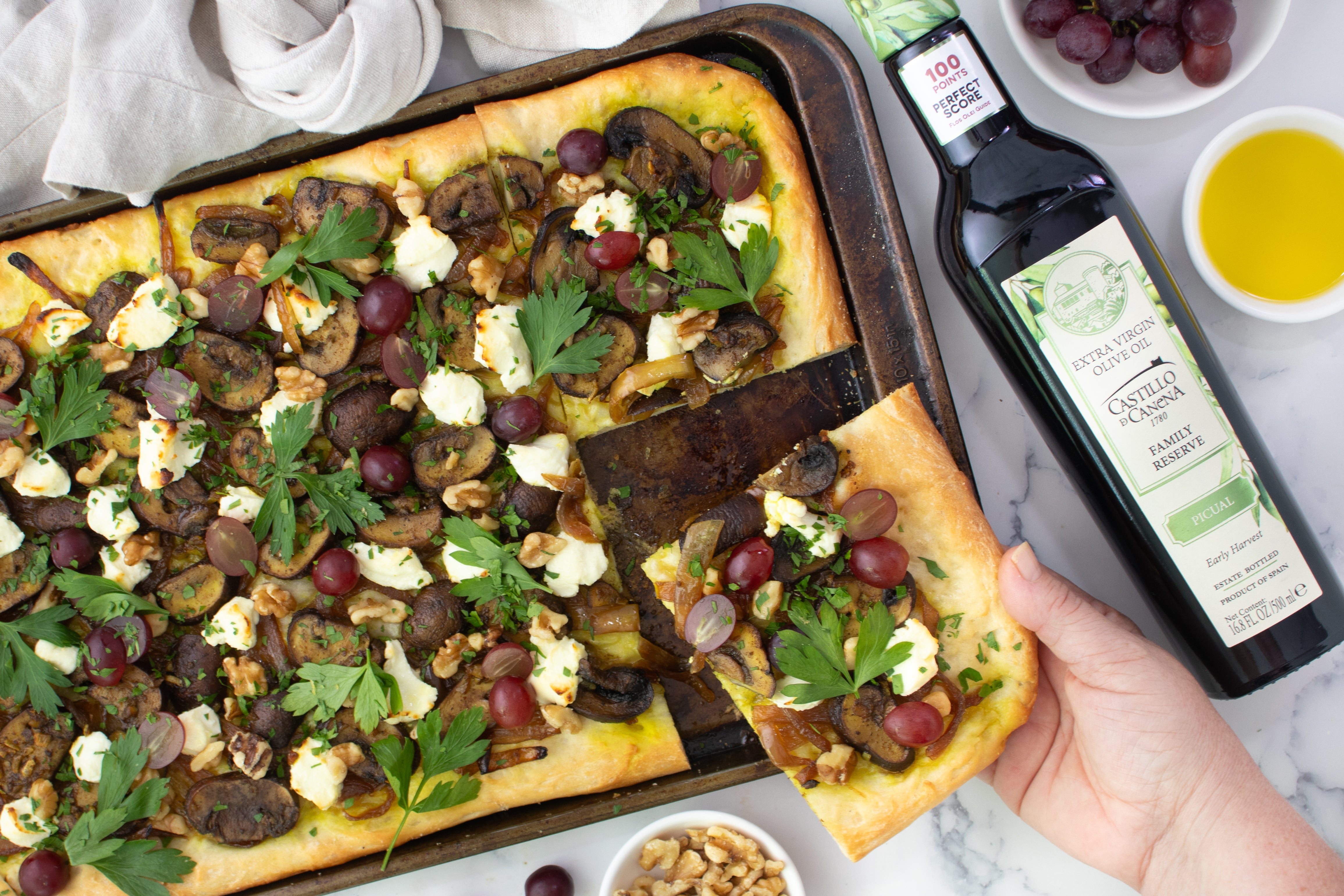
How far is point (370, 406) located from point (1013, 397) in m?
3.15

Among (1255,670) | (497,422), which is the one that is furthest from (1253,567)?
(497,422)

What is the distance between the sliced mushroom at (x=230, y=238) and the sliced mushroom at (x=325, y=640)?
173cm

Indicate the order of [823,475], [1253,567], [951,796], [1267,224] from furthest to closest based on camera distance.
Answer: [951,796], [1267,224], [823,475], [1253,567]

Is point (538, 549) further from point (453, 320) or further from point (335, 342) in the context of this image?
point (335, 342)

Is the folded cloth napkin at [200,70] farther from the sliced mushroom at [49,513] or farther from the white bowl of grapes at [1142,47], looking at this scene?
the white bowl of grapes at [1142,47]

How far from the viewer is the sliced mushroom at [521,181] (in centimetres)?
420

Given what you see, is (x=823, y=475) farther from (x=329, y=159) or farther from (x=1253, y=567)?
(x=329, y=159)

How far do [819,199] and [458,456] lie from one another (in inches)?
83.0

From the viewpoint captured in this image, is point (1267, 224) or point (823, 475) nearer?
point (823, 475)

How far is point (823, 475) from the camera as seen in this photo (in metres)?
3.99

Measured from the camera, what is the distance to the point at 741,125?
4.24 metres

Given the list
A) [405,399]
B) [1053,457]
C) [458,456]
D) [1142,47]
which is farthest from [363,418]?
[1142,47]

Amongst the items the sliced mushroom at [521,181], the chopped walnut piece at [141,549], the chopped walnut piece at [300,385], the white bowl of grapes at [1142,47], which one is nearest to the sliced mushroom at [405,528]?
the chopped walnut piece at [300,385]

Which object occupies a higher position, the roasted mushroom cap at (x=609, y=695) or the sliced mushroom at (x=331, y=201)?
the sliced mushroom at (x=331, y=201)
